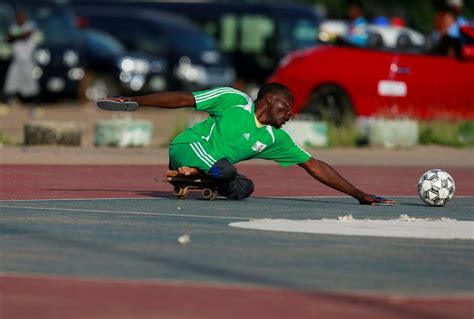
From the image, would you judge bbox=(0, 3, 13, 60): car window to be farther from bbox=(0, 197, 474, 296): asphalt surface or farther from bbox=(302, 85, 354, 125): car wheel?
bbox=(0, 197, 474, 296): asphalt surface

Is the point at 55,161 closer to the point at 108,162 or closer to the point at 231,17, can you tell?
the point at 108,162

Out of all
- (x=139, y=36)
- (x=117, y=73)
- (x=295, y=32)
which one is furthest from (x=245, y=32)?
(x=117, y=73)

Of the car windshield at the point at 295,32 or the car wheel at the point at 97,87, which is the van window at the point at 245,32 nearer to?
the car windshield at the point at 295,32

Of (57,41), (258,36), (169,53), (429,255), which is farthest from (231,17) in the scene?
(429,255)

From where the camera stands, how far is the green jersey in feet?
46.6

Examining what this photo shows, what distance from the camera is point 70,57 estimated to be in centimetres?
3938

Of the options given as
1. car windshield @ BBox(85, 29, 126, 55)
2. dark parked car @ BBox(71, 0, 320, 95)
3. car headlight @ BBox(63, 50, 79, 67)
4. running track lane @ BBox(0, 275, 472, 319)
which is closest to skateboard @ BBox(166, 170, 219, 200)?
running track lane @ BBox(0, 275, 472, 319)

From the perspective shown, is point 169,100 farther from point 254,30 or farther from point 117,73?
point 254,30

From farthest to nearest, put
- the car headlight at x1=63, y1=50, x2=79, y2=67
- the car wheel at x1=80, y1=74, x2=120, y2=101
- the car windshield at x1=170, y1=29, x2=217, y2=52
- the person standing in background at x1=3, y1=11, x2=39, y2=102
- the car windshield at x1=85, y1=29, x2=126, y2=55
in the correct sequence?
the car windshield at x1=170, y1=29, x2=217, y2=52 < the car windshield at x1=85, y1=29, x2=126, y2=55 < the car wheel at x1=80, y1=74, x2=120, y2=101 < the car headlight at x1=63, y1=50, x2=79, y2=67 < the person standing in background at x1=3, y1=11, x2=39, y2=102

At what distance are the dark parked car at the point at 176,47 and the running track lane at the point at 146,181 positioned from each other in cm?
2135

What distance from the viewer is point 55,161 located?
798 inches

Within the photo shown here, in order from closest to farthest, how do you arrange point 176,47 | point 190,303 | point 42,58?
1. point 190,303
2. point 42,58
3. point 176,47

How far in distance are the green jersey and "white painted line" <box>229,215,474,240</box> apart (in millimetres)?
1512

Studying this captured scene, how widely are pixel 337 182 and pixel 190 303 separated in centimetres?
603
